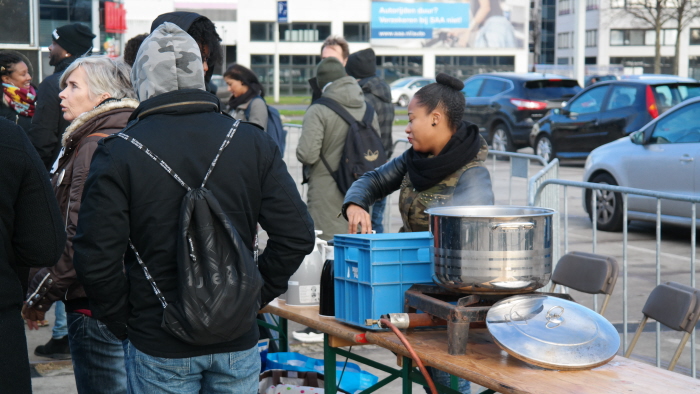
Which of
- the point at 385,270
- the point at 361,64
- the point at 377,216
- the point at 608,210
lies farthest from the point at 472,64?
the point at 385,270

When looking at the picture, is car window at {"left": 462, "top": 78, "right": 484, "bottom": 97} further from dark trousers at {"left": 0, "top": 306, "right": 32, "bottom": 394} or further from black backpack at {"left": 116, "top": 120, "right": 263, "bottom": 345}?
dark trousers at {"left": 0, "top": 306, "right": 32, "bottom": 394}

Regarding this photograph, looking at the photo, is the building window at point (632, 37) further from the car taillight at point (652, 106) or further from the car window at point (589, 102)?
the car taillight at point (652, 106)

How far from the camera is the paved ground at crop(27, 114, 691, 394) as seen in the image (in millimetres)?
5180

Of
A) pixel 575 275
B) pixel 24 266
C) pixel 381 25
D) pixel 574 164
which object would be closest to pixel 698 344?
pixel 575 275

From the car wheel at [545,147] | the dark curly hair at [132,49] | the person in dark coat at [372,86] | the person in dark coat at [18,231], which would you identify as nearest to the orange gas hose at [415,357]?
the person in dark coat at [18,231]

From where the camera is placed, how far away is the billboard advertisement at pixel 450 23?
56.9m

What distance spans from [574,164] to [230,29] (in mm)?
42837

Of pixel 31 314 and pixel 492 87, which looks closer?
pixel 31 314

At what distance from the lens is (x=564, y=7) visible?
79.1 metres

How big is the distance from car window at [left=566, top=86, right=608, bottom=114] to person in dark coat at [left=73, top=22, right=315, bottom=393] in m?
12.2

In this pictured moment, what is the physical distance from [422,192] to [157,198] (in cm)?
152

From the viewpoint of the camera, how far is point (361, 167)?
605cm

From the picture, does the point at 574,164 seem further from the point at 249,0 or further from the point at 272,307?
the point at 249,0

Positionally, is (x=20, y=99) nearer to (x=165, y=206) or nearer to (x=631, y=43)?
(x=165, y=206)
